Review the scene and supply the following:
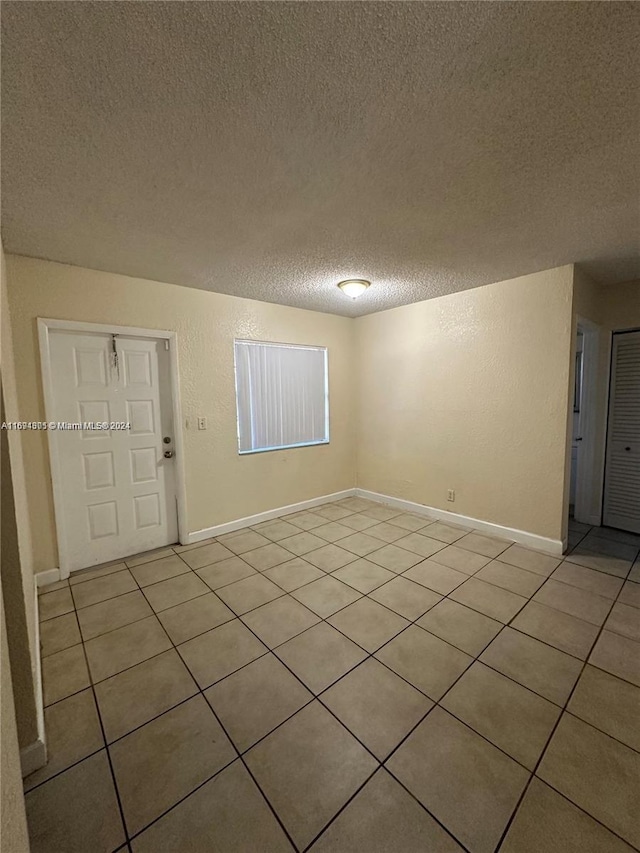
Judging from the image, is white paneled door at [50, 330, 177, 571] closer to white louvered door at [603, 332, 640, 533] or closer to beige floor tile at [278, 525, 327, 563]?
beige floor tile at [278, 525, 327, 563]

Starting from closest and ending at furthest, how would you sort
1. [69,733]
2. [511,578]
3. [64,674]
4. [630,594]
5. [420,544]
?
[69,733], [64,674], [630,594], [511,578], [420,544]

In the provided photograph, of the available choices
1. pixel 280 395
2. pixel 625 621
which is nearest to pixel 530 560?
pixel 625 621

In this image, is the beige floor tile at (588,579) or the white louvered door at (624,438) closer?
the beige floor tile at (588,579)

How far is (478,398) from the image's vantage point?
345 centimetres

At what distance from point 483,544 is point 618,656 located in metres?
1.38

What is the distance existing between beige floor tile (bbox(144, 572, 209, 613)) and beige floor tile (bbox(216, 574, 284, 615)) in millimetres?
181

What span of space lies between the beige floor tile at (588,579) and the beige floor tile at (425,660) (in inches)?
51.4

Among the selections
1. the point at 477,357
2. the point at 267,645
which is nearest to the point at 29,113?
the point at 267,645

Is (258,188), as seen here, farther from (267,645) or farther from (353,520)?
(353,520)

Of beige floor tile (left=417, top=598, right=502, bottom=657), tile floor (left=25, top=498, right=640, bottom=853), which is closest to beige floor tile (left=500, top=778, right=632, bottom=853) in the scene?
tile floor (left=25, top=498, right=640, bottom=853)

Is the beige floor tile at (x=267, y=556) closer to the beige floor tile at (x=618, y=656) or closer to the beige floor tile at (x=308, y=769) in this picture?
the beige floor tile at (x=308, y=769)

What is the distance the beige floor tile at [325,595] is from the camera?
230 centimetres

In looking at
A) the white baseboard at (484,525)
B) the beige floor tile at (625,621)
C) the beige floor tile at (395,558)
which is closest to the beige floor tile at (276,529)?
the beige floor tile at (395,558)

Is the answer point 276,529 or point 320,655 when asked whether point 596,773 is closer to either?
point 320,655
